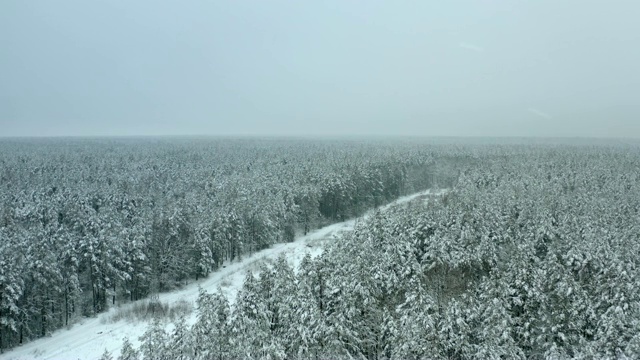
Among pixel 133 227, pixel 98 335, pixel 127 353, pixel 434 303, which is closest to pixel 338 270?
pixel 434 303

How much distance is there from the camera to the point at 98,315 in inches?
1804

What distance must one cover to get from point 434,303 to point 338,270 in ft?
21.9

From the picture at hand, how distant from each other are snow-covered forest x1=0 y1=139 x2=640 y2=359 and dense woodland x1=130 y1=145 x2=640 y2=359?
12cm

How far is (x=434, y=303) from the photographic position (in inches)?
968

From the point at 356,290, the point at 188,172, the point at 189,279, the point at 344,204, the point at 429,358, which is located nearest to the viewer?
the point at 429,358

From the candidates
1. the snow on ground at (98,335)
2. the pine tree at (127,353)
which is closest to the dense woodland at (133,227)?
the snow on ground at (98,335)

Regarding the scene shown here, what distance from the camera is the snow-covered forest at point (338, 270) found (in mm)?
21531

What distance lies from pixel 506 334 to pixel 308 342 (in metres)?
10.8

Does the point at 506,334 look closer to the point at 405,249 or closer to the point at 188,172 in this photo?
the point at 405,249

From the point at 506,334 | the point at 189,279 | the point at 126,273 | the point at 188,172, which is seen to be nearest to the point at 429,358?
the point at 506,334

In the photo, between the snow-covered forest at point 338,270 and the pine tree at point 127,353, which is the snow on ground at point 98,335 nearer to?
the snow-covered forest at point 338,270

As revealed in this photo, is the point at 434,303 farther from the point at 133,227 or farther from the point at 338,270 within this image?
the point at 133,227

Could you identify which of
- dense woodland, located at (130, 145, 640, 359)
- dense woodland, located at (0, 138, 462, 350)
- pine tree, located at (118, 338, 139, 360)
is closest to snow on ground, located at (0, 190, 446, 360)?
dense woodland, located at (0, 138, 462, 350)

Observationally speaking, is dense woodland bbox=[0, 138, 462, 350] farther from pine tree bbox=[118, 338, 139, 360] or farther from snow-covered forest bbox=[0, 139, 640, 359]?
pine tree bbox=[118, 338, 139, 360]
